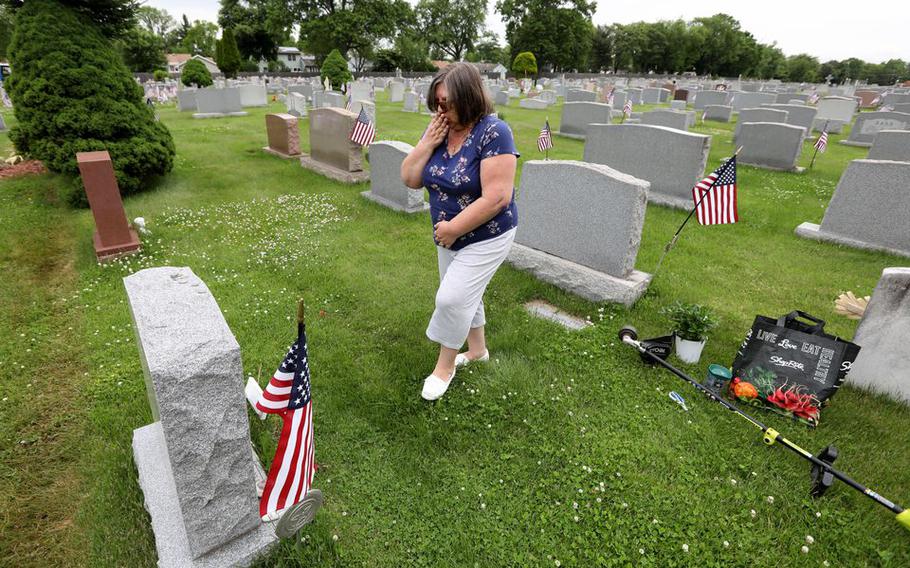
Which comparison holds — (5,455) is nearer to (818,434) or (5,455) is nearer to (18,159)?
(818,434)

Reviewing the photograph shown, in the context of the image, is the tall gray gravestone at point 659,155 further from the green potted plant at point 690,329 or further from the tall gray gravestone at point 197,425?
the tall gray gravestone at point 197,425

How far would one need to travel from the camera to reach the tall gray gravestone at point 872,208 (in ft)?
19.5

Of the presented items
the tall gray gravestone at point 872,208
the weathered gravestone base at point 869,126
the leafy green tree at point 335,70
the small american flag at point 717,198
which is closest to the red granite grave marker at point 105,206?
the small american flag at point 717,198

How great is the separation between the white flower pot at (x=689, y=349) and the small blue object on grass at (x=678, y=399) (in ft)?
1.77

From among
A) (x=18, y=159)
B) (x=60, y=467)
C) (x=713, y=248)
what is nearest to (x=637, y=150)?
(x=713, y=248)

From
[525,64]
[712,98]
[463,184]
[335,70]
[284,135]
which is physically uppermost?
[525,64]

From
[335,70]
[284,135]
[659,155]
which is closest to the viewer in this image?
[659,155]

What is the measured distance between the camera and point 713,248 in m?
6.35

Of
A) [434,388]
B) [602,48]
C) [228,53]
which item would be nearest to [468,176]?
[434,388]

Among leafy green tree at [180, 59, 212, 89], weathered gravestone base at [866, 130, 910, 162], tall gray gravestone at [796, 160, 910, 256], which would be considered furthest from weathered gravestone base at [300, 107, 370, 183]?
leafy green tree at [180, 59, 212, 89]

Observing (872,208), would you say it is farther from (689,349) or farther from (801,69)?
(801,69)

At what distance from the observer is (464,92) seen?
2.55 m

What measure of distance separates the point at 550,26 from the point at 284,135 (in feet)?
192

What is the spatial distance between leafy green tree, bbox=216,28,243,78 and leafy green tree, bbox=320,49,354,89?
12.4 meters
